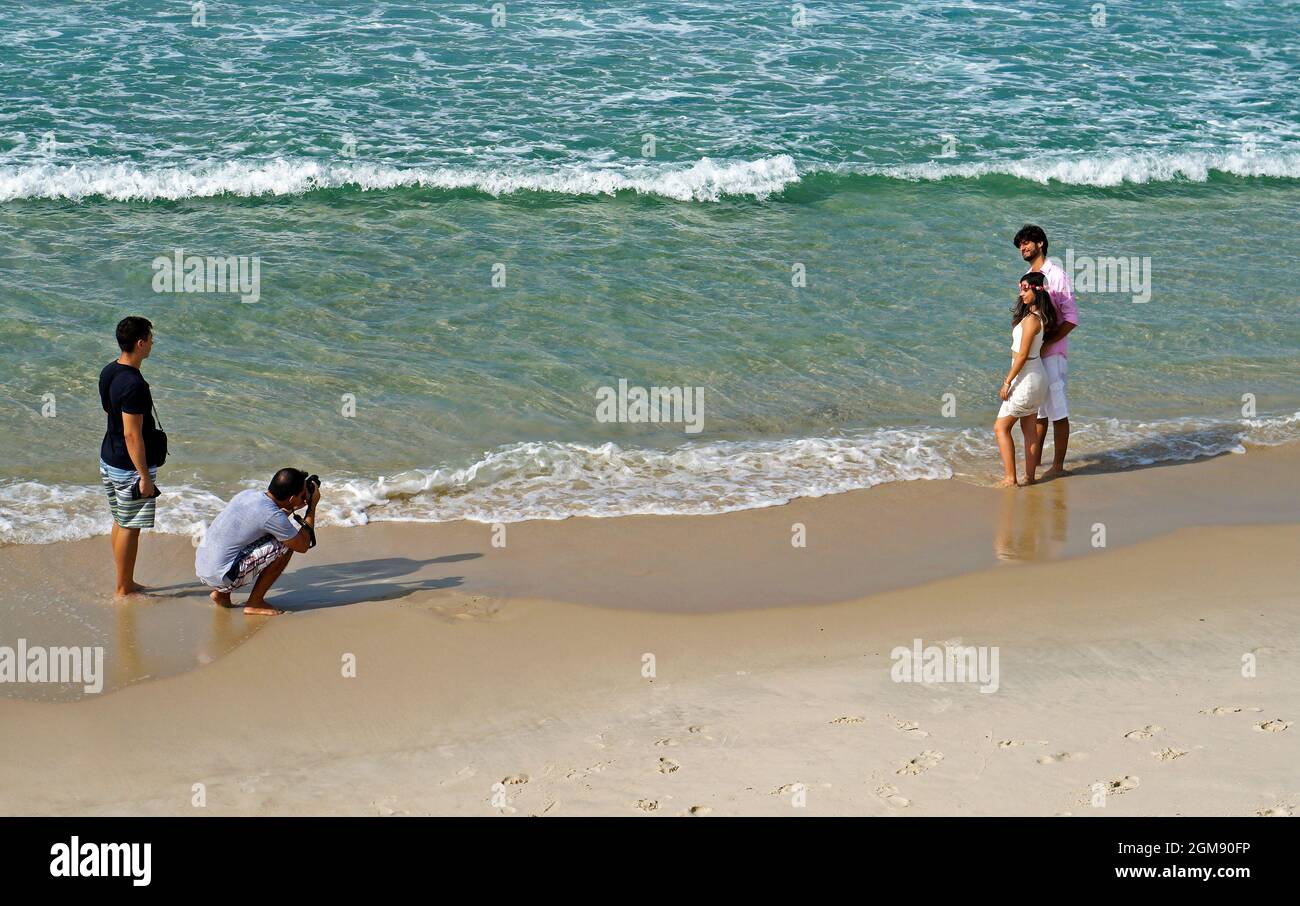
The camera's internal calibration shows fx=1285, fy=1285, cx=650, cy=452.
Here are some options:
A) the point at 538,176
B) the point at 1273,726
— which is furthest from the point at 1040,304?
the point at 538,176

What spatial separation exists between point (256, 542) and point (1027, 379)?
5082mm

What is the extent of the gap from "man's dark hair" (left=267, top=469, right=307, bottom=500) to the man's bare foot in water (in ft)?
1.94

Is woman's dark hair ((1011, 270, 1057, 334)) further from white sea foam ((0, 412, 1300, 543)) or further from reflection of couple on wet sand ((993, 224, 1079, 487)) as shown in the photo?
white sea foam ((0, 412, 1300, 543))

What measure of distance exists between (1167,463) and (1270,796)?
449 centimetres

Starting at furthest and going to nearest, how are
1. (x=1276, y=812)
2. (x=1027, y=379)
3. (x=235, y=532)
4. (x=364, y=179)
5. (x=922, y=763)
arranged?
1. (x=364, y=179)
2. (x=1027, y=379)
3. (x=235, y=532)
4. (x=922, y=763)
5. (x=1276, y=812)

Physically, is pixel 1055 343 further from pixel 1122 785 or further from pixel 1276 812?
pixel 1276 812

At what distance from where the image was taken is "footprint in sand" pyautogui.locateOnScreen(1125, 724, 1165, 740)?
5.66 meters

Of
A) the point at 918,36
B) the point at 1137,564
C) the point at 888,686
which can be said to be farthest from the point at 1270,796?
Result: the point at 918,36

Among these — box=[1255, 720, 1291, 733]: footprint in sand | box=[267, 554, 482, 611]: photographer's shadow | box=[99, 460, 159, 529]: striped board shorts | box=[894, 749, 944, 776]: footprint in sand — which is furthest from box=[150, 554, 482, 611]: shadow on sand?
box=[1255, 720, 1291, 733]: footprint in sand

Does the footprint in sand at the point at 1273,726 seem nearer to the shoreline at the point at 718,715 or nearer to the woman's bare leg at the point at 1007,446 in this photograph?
the shoreline at the point at 718,715

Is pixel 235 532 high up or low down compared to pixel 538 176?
down

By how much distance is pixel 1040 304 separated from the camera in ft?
28.1

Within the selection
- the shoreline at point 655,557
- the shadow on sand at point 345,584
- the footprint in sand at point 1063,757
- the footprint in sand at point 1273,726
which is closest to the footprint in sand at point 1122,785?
the footprint in sand at point 1063,757

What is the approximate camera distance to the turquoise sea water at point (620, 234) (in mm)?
9312
